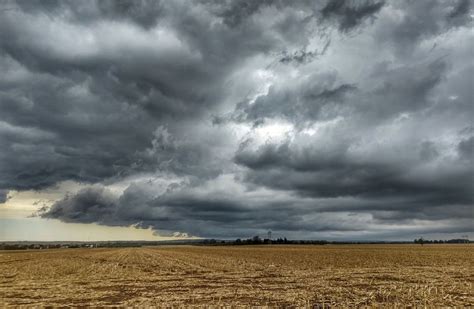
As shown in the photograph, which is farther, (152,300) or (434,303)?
(152,300)

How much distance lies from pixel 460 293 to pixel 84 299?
71.7ft

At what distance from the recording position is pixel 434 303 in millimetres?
20281

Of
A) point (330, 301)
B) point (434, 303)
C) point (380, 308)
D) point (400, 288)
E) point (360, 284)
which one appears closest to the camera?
point (380, 308)

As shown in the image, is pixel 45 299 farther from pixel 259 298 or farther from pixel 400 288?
pixel 400 288

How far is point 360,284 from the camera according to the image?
2986cm

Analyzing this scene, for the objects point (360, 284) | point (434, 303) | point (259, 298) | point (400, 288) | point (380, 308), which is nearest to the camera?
point (380, 308)

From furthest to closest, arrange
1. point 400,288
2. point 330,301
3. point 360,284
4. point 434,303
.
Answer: point 360,284 → point 400,288 → point 330,301 → point 434,303

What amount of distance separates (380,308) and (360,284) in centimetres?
1150

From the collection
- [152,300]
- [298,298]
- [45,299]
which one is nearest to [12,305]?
[45,299]

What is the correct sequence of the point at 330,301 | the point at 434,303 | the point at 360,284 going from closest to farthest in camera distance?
the point at 434,303
the point at 330,301
the point at 360,284

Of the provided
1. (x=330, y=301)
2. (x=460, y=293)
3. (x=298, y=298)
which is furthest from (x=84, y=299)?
(x=460, y=293)

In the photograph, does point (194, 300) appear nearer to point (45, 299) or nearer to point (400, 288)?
point (45, 299)

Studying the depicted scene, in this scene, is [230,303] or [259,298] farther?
[259,298]

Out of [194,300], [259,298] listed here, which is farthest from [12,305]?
[259,298]
